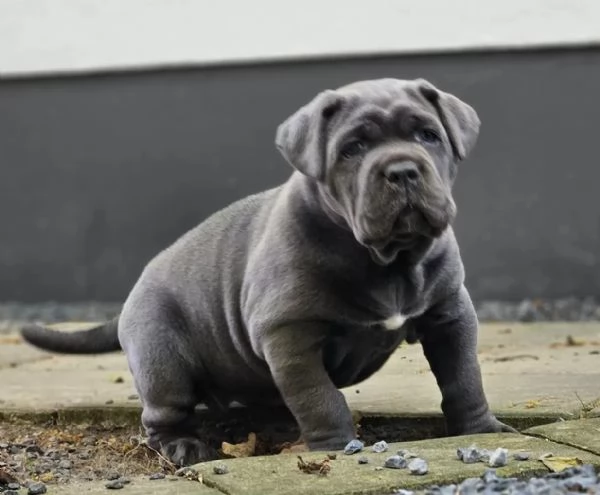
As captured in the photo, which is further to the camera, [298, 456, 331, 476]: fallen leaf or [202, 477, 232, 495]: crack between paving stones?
[298, 456, 331, 476]: fallen leaf

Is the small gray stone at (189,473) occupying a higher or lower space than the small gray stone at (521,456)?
lower

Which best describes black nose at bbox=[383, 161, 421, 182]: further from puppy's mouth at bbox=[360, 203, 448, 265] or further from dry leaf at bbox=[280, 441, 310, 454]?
dry leaf at bbox=[280, 441, 310, 454]

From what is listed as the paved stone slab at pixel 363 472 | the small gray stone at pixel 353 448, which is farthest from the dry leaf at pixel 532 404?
the small gray stone at pixel 353 448

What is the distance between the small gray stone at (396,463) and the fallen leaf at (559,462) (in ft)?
1.18

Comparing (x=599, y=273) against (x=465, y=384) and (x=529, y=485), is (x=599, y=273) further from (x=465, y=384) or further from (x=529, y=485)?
(x=529, y=485)

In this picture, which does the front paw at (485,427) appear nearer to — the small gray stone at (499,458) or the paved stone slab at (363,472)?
the paved stone slab at (363,472)

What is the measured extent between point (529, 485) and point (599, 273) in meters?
5.98

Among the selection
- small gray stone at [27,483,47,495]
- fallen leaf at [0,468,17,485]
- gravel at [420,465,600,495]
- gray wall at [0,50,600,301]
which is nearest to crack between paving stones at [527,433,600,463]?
gravel at [420,465,600,495]

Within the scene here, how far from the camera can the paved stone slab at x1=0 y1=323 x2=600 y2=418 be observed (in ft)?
13.4

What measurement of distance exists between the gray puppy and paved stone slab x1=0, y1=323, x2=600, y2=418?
0.46 m

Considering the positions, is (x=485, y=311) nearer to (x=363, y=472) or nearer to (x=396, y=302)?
(x=396, y=302)

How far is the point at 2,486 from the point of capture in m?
→ 3.08

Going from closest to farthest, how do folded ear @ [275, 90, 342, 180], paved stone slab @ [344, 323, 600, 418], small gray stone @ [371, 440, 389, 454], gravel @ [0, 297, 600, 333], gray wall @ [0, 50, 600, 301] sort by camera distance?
small gray stone @ [371, 440, 389, 454], folded ear @ [275, 90, 342, 180], paved stone slab @ [344, 323, 600, 418], gravel @ [0, 297, 600, 333], gray wall @ [0, 50, 600, 301]

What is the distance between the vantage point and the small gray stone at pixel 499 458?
276 centimetres
